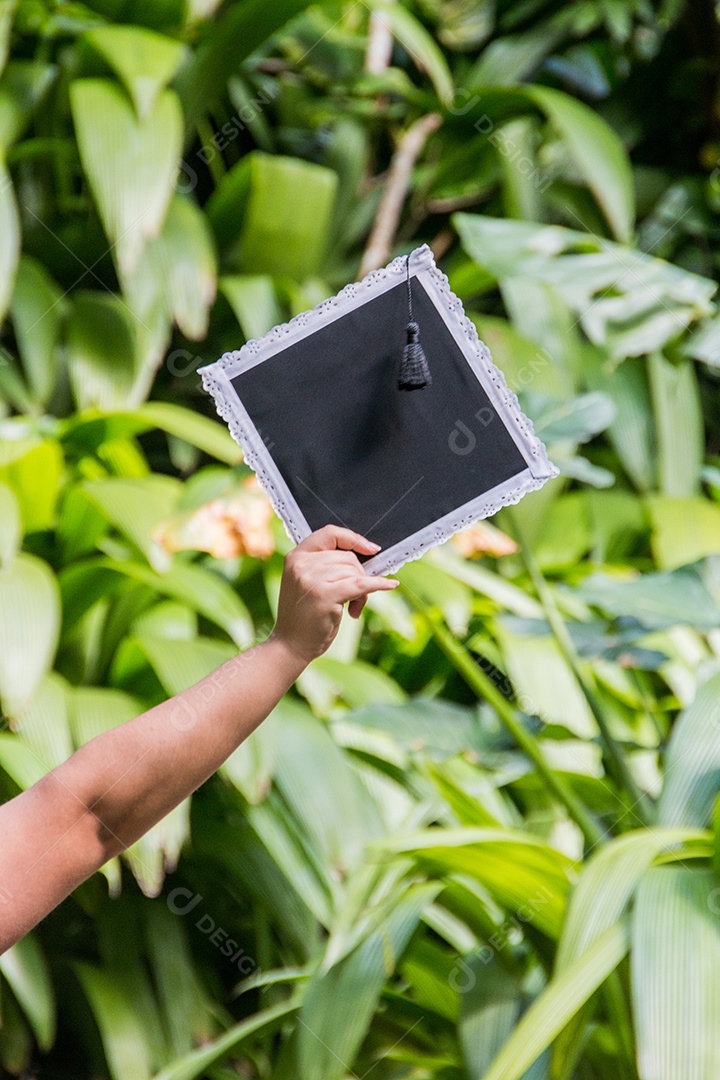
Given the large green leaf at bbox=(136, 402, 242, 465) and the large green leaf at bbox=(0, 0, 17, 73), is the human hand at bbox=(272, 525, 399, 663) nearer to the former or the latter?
the large green leaf at bbox=(136, 402, 242, 465)

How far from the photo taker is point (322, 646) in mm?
628

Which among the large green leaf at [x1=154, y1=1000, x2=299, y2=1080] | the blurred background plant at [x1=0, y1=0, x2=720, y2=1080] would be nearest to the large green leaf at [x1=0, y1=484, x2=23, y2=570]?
the blurred background plant at [x1=0, y1=0, x2=720, y2=1080]

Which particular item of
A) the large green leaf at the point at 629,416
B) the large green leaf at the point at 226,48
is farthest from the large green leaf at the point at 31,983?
the large green leaf at the point at 226,48

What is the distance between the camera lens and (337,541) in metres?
0.66

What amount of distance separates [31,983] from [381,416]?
38.1 inches

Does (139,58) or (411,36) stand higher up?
(139,58)

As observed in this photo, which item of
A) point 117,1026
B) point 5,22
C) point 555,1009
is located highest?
point 5,22

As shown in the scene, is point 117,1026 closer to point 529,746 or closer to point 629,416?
point 529,746

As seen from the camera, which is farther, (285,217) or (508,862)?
(285,217)

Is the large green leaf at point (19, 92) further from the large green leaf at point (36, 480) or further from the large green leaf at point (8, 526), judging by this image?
the large green leaf at point (8, 526)

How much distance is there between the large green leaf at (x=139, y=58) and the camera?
1992mm

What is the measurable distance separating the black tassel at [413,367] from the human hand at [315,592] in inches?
4.9

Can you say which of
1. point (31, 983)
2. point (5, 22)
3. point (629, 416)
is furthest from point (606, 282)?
point (5, 22)

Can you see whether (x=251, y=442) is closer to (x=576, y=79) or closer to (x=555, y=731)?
(x=555, y=731)
